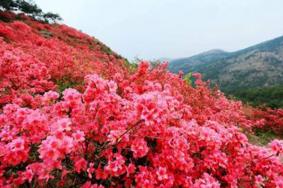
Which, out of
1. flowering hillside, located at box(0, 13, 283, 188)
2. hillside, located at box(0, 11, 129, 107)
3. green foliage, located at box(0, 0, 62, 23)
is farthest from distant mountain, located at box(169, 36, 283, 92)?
flowering hillside, located at box(0, 13, 283, 188)

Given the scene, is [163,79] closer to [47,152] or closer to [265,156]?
[265,156]

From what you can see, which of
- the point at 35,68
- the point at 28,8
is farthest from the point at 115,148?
the point at 28,8

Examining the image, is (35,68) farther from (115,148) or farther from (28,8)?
(28,8)

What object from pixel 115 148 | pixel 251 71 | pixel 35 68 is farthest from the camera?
pixel 251 71

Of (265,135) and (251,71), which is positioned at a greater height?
(265,135)

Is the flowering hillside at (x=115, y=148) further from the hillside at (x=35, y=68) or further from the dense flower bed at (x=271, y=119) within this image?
the dense flower bed at (x=271, y=119)

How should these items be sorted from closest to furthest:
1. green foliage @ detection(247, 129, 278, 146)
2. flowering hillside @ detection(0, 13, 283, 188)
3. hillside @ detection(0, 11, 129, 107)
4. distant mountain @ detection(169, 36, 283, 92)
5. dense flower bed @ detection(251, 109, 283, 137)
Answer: flowering hillside @ detection(0, 13, 283, 188) → hillside @ detection(0, 11, 129, 107) → green foliage @ detection(247, 129, 278, 146) → dense flower bed @ detection(251, 109, 283, 137) → distant mountain @ detection(169, 36, 283, 92)

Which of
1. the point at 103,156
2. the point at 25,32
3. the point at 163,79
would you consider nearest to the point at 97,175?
the point at 103,156

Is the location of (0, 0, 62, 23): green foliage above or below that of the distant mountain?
above

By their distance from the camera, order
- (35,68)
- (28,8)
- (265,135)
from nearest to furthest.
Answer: (35,68)
(265,135)
(28,8)

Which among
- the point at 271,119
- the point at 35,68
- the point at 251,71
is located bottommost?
the point at 251,71

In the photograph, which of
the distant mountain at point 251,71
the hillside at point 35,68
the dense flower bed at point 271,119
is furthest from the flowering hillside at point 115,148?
the distant mountain at point 251,71

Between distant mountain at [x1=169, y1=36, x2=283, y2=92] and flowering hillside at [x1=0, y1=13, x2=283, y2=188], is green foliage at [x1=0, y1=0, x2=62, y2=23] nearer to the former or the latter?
flowering hillside at [x1=0, y1=13, x2=283, y2=188]

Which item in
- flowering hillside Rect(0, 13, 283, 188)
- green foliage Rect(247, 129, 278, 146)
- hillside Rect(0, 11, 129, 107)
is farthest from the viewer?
green foliage Rect(247, 129, 278, 146)
